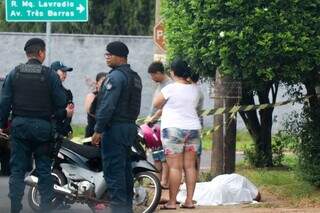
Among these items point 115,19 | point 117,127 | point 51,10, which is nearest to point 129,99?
point 117,127

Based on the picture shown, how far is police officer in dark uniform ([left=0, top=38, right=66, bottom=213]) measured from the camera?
9.25 meters

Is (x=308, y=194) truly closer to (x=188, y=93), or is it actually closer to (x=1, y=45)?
(x=188, y=93)

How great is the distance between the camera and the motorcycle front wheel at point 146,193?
9.85 m

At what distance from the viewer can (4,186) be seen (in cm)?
1328

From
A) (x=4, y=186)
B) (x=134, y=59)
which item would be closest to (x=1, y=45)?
(x=134, y=59)

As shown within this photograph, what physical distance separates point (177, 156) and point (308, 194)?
2.01 m

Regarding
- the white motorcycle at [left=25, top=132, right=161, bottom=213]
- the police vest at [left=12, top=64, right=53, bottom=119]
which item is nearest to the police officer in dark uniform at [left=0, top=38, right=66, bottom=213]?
the police vest at [left=12, top=64, right=53, bottom=119]

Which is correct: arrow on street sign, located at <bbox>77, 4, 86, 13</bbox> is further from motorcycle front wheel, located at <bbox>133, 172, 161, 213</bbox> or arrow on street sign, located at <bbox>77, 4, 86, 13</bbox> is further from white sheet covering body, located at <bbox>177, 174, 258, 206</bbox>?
motorcycle front wheel, located at <bbox>133, 172, 161, 213</bbox>

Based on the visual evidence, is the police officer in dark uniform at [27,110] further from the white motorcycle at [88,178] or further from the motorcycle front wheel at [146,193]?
the motorcycle front wheel at [146,193]

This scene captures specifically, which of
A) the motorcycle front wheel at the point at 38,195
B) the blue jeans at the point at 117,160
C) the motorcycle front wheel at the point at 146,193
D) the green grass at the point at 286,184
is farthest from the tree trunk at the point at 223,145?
the blue jeans at the point at 117,160

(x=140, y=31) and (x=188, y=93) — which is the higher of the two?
(x=140, y=31)

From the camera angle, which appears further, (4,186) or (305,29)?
(4,186)

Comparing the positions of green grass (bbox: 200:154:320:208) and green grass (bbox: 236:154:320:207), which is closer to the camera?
green grass (bbox: 200:154:320:208)

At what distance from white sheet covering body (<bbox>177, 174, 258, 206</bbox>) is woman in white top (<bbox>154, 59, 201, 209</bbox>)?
525 mm
